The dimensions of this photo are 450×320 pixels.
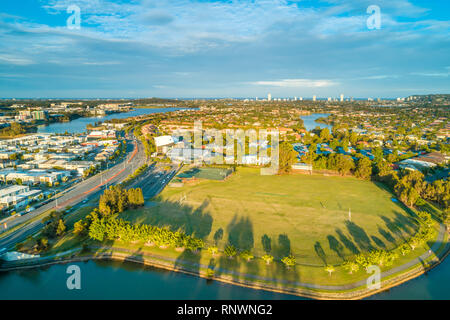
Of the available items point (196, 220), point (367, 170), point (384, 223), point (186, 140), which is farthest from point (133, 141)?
point (384, 223)

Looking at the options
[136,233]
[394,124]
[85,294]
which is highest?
[394,124]

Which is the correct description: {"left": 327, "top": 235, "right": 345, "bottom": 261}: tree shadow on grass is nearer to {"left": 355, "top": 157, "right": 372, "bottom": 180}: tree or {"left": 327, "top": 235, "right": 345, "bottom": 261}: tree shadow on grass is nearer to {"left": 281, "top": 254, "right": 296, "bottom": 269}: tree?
{"left": 281, "top": 254, "right": 296, "bottom": 269}: tree

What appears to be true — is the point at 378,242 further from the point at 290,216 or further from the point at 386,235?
the point at 290,216

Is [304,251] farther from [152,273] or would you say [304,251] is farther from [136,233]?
[136,233]

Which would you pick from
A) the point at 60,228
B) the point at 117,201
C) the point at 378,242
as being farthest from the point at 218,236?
the point at 60,228

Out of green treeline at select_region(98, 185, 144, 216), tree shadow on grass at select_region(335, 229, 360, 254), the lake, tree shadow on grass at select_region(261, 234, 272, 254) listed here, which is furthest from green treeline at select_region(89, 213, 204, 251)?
tree shadow on grass at select_region(335, 229, 360, 254)

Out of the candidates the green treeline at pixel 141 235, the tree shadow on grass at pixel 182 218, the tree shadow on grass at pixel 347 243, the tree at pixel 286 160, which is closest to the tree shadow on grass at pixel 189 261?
the green treeline at pixel 141 235

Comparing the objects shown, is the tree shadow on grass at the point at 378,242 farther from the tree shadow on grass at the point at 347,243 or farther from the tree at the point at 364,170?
the tree at the point at 364,170
